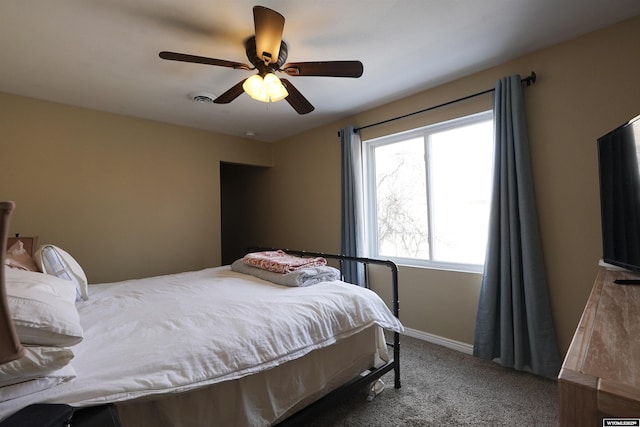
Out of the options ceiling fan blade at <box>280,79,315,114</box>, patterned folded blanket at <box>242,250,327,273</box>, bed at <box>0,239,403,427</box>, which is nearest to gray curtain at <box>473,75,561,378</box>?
bed at <box>0,239,403,427</box>

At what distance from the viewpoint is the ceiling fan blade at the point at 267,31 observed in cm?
144

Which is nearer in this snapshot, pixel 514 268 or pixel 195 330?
pixel 195 330

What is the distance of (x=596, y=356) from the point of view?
664 mm

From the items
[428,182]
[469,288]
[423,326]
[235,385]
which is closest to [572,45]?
[428,182]

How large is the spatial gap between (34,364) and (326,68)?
1.85 metres

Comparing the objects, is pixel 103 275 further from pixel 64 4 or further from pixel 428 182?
pixel 428 182

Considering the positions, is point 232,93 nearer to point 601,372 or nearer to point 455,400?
point 601,372

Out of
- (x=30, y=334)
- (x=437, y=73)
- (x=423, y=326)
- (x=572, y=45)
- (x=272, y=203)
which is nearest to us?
(x=30, y=334)

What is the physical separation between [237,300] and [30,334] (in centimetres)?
92

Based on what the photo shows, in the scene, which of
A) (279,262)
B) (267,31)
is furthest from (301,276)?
(267,31)

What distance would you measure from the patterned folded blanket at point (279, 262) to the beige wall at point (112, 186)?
1.58 meters

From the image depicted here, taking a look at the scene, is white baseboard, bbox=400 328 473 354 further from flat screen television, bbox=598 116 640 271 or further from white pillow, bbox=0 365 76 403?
white pillow, bbox=0 365 76 403

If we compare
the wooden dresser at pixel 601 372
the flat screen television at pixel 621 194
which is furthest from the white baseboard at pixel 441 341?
the wooden dresser at pixel 601 372

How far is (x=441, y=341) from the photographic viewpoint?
2.70 meters
